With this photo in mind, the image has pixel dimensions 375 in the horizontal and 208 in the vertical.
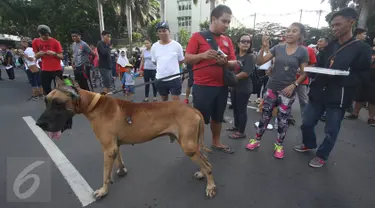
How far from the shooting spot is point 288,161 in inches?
132

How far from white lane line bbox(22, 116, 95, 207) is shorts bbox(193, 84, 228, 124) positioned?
1.78 metres

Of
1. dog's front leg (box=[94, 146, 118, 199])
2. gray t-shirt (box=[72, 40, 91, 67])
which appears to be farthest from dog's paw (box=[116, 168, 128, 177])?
gray t-shirt (box=[72, 40, 91, 67])

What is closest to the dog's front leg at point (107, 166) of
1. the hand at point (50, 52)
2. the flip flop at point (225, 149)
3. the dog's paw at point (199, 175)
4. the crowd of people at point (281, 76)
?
the crowd of people at point (281, 76)

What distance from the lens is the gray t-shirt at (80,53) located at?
21.0 feet

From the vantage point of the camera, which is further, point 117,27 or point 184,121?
point 117,27

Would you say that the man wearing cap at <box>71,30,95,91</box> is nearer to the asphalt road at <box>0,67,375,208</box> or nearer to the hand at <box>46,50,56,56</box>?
the hand at <box>46,50,56,56</box>

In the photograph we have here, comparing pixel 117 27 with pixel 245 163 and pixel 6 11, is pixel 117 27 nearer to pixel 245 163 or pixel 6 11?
pixel 6 11

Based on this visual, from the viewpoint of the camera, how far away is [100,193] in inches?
95.3

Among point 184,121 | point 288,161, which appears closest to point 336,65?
point 288,161

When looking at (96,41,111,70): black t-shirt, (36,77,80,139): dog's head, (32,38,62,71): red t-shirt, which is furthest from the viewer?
(96,41,111,70): black t-shirt

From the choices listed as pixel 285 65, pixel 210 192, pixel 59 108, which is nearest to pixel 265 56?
pixel 285 65

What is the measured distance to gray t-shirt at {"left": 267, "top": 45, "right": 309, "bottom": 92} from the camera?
318cm

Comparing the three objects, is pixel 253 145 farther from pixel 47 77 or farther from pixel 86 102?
pixel 47 77

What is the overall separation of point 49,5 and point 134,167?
31466mm
